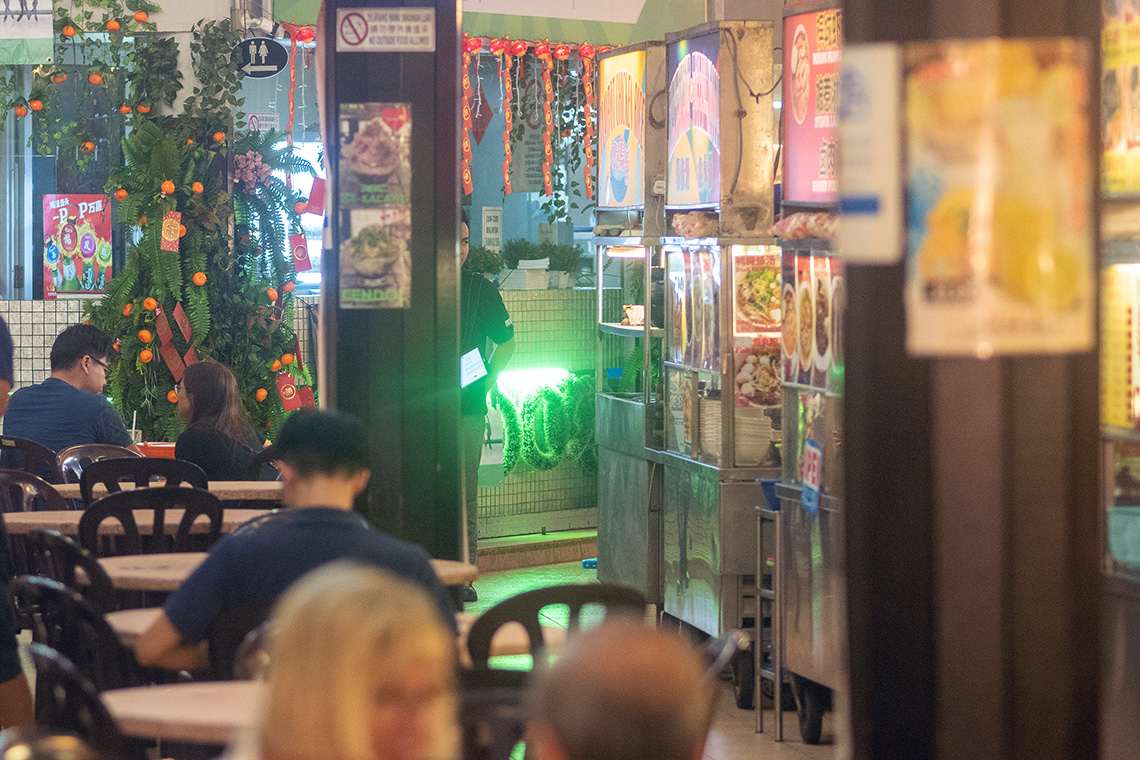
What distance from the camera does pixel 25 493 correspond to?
648 centimetres

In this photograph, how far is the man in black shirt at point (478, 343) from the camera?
29.5ft

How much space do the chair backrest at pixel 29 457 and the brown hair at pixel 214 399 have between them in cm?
69

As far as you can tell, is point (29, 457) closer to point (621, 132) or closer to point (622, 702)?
point (621, 132)

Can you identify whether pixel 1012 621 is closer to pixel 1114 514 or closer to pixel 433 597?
pixel 433 597

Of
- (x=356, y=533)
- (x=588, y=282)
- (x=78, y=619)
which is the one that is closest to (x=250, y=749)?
(x=356, y=533)

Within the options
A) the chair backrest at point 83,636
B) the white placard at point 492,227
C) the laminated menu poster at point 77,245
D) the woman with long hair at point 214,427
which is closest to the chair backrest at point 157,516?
the chair backrest at point 83,636

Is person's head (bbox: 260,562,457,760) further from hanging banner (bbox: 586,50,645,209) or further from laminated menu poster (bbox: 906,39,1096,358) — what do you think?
hanging banner (bbox: 586,50,645,209)

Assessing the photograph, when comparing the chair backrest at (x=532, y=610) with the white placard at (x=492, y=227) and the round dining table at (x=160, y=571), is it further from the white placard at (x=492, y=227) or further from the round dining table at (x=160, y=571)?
the white placard at (x=492, y=227)

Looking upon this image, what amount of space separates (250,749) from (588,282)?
8.90 metres

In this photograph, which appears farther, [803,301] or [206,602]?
[803,301]

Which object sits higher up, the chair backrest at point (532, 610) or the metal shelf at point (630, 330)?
the metal shelf at point (630, 330)

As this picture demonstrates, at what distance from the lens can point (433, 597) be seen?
3426mm

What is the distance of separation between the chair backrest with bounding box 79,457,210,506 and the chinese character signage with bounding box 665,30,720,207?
270 cm

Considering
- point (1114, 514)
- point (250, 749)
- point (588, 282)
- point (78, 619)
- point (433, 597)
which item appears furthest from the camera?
Result: point (588, 282)
